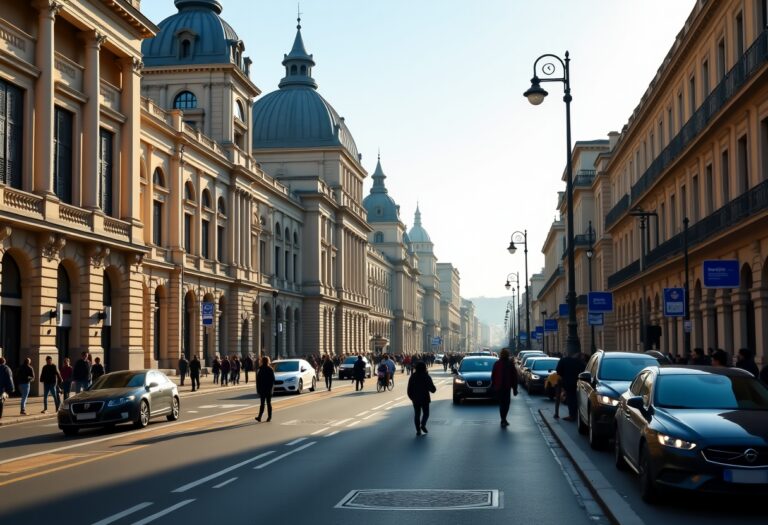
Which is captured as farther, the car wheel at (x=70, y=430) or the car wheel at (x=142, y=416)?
the car wheel at (x=142, y=416)

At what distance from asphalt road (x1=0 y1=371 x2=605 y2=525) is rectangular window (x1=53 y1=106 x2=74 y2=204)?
48.4 ft

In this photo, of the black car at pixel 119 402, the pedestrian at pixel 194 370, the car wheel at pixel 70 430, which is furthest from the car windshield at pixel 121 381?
the pedestrian at pixel 194 370

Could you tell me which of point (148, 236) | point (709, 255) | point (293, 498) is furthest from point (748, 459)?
point (148, 236)

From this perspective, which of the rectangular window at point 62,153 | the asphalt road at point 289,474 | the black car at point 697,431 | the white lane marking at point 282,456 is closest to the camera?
the black car at point 697,431

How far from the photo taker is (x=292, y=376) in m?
39.8

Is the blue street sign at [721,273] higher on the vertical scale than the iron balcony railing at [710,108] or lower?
lower

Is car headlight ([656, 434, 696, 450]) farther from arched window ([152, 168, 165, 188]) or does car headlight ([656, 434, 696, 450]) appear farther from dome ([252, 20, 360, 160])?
dome ([252, 20, 360, 160])

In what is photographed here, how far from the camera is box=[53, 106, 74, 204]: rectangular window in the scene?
3622 centimetres

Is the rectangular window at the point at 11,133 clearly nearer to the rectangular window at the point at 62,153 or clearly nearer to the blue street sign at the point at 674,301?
the rectangular window at the point at 62,153

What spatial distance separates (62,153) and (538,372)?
Result: 1984 centimetres

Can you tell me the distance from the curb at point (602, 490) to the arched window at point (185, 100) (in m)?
52.6

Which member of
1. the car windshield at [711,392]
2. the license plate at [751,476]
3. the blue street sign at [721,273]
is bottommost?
the license plate at [751,476]

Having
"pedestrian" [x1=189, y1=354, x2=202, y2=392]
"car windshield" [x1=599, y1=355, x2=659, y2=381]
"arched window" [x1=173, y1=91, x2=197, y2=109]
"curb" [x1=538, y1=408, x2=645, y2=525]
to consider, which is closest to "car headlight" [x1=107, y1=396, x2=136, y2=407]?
"curb" [x1=538, y1=408, x2=645, y2=525]

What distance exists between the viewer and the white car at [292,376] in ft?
129
